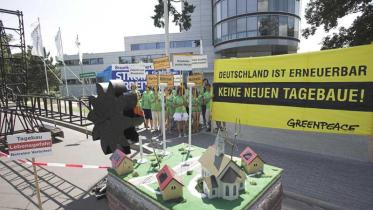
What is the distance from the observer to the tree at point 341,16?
15.1 m

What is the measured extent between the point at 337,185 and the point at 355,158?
1.98m

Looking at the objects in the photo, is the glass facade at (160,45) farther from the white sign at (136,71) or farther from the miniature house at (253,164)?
the miniature house at (253,164)

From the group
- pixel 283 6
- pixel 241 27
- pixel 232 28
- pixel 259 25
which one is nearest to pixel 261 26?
pixel 259 25

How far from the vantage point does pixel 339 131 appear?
603 centimetres

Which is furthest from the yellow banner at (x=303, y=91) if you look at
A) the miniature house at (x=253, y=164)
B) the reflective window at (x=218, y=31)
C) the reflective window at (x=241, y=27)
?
the reflective window at (x=218, y=31)

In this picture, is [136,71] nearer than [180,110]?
No

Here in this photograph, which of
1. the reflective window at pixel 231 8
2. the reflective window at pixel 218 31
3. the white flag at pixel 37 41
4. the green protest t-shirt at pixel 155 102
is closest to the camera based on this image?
the green protest t-shirt at pixel 155 102

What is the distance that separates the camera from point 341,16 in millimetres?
15945

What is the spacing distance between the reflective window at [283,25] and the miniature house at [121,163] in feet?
132

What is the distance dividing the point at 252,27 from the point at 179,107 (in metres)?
33.3

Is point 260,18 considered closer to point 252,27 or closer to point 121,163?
point 252,27

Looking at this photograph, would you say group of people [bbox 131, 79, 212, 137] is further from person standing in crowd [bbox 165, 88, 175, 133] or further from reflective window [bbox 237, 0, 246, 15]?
reflective window [bbox 237, 0, 246, 15]

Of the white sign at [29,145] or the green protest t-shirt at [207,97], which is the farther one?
the green protest t-shirt at [207,97]

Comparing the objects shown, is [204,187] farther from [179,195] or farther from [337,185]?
[337,185]
